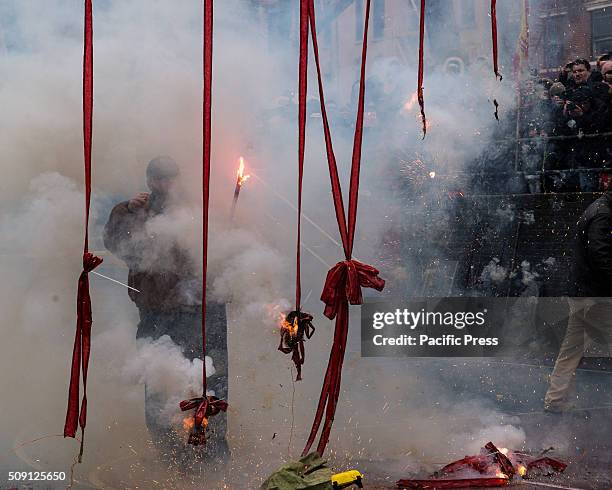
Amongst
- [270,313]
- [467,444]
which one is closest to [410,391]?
[467,444]

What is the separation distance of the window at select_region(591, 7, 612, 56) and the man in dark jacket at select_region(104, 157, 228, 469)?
103 inches

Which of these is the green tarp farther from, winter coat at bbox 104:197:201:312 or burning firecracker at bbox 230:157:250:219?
burning firecracker at bbox 230:157:250:219

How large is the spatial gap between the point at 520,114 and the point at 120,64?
7.95 feet

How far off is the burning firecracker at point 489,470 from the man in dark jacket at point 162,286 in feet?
3.77

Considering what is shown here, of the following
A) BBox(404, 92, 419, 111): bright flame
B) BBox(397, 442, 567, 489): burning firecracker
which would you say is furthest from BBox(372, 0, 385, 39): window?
BBox(397, 442, 567, 489): burning firecracker

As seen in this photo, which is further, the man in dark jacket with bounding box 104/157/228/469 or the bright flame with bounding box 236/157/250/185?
the bright flame with bounding box 236/157/250/185

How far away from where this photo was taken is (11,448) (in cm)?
396

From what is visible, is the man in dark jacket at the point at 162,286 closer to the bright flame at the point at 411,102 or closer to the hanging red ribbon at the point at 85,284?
the hanging red ribbon at the point at 85,284

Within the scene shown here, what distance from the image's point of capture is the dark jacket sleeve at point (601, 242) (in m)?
4.35

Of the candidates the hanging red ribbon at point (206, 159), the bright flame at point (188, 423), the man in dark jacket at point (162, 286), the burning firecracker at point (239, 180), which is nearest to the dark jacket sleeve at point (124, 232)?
the man in dark jacket at point (162, 286)

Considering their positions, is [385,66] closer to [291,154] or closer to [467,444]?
[291,154]

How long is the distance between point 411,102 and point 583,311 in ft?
5.41

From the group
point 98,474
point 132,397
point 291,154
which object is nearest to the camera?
point 98,474

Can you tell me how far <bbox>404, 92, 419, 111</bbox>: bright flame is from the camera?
4.52 m
